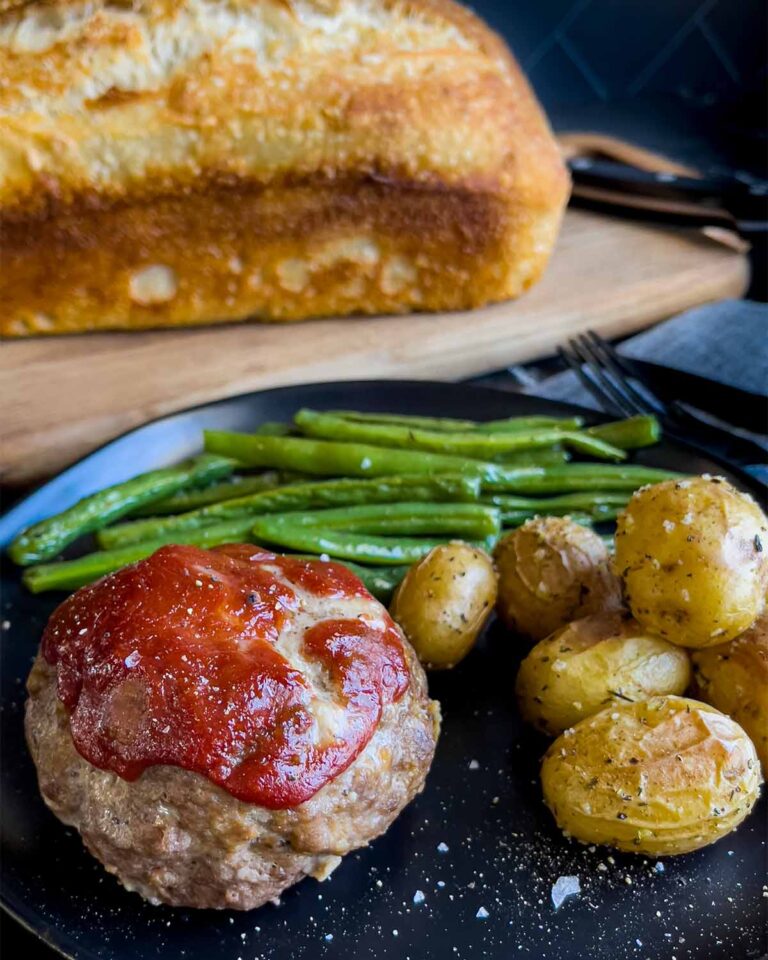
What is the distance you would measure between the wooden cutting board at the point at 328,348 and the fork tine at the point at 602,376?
0.33 meters

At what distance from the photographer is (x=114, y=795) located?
4.80ft

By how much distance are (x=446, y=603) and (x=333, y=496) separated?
575 millimetres

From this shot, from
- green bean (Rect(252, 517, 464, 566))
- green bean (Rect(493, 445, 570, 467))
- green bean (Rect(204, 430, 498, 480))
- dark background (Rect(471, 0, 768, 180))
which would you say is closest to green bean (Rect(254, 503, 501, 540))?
green bean (Rect(252, 517, 464, 566))

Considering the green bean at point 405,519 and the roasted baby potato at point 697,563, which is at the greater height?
the roasted baby potato at point 697,563

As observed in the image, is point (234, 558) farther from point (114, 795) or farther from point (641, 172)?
point (641, 172)

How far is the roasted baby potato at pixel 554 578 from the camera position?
1.88 meters

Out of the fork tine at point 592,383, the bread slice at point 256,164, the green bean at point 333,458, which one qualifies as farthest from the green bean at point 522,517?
the bread slice at point 256,164

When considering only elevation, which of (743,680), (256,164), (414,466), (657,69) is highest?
(657,69)

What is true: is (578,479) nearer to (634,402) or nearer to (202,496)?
(634,402)

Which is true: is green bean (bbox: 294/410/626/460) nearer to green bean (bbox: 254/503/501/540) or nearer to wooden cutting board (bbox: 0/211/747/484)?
green bean (bbox: 254/503/501/540)

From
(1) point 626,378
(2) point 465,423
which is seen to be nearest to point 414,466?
(2) point 465,423

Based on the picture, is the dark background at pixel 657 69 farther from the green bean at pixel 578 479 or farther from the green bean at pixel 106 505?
the green bean at pixel 106 505

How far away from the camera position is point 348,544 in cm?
216

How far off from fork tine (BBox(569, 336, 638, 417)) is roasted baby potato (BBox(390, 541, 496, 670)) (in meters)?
1.00
